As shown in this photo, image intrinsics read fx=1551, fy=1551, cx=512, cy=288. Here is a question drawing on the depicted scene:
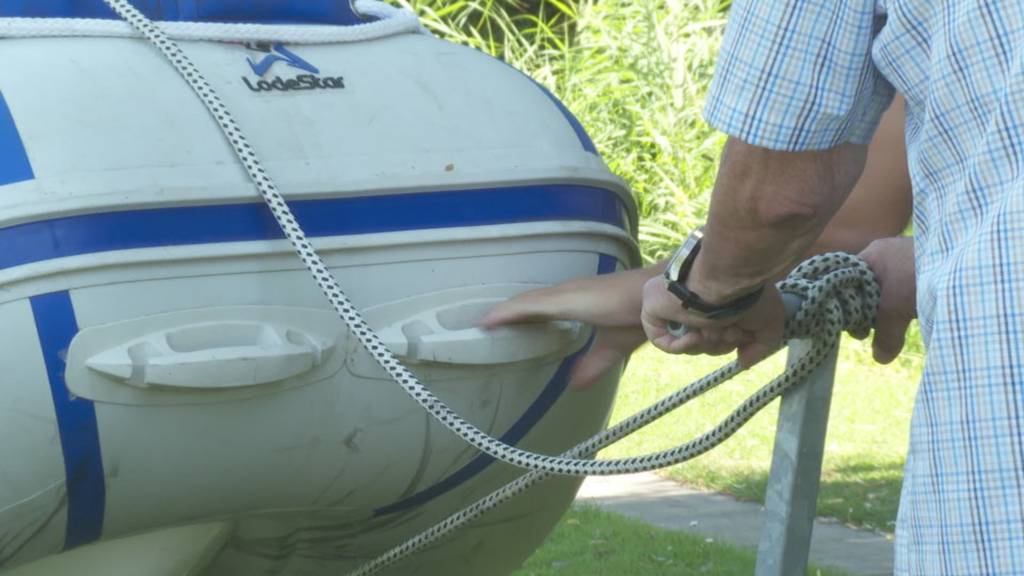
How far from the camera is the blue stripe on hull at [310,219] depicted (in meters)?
2.18

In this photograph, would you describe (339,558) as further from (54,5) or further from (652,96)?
(652,96)

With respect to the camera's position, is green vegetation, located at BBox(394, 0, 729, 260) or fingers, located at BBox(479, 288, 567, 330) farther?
green vegetation, located at BBox(394, 0, 729, 260)

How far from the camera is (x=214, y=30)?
2521 millimetres

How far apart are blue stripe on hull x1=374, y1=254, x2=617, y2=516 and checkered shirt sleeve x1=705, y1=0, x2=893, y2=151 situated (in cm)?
128

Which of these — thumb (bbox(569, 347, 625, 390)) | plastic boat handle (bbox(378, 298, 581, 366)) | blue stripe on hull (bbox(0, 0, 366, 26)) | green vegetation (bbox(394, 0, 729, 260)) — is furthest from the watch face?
green vegetation (bbox(394, 0, 729, 260))

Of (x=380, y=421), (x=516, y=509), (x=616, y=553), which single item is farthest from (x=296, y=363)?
(x=616, y=553)

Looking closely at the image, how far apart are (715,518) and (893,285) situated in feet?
8.95

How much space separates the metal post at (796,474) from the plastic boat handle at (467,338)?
41 centimetres

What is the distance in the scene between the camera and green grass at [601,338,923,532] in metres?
5.19

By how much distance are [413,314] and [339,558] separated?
55cm

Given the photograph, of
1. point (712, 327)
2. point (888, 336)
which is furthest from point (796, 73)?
point (888, 336)

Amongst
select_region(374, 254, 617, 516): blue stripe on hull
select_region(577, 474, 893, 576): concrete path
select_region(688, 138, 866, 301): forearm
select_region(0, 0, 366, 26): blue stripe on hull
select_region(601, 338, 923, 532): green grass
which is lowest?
select_region(601, 338, 923, 532): green grass

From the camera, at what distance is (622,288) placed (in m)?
2.49

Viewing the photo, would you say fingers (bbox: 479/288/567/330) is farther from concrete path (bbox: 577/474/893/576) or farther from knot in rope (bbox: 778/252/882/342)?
concrete path (bbox: 577/474/893/576)
